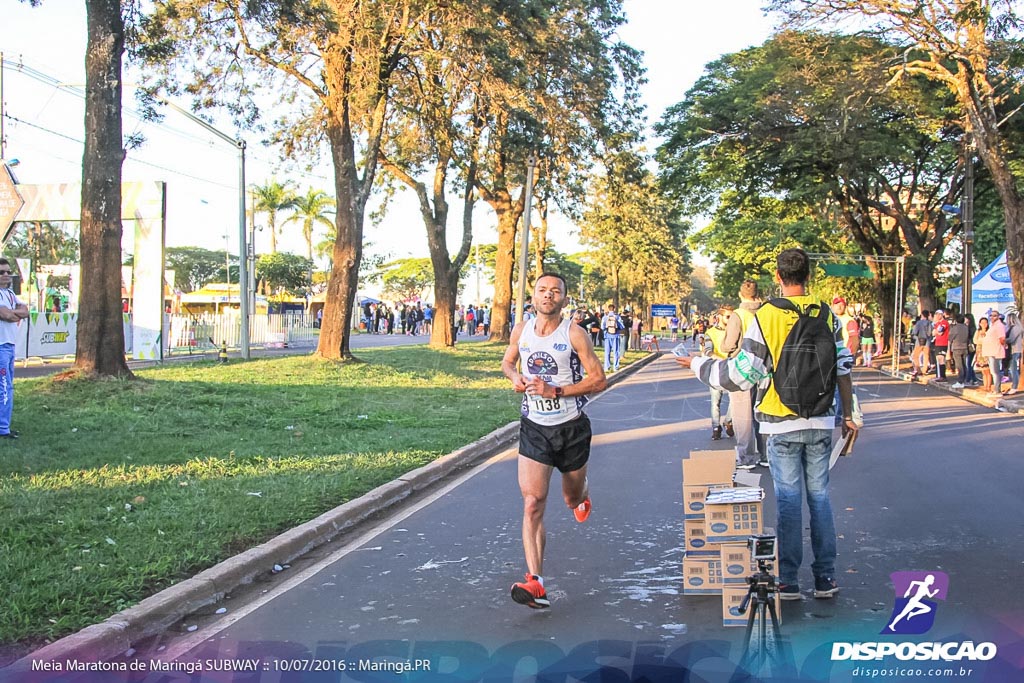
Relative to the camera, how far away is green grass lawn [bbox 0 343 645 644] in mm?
5328

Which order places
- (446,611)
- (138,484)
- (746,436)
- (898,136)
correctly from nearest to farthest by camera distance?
(446,611) → (138,484) → (746,436) → (898,136)

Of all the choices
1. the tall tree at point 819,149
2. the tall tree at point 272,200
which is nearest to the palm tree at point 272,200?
the tall tree at point 272,200

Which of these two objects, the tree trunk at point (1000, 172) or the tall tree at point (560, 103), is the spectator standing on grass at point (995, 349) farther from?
the tall tree at point (560, 103)

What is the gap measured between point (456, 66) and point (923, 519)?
15800 millimetres

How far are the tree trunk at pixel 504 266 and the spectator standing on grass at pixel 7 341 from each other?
83.8 ft

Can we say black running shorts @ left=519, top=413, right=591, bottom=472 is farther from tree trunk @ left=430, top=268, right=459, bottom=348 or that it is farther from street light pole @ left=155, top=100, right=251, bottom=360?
tree trunk @ left=430, top=268, right=459, bottom=348

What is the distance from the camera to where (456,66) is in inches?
803

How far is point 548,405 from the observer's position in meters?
5.18

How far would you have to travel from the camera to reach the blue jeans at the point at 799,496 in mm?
5113

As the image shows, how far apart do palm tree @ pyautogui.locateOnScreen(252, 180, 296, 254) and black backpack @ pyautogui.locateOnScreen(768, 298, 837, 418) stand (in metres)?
59.9

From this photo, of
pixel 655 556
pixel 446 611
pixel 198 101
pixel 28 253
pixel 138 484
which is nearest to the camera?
pixel 446 611

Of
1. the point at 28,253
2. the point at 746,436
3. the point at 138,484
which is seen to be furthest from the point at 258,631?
the point at 28,253

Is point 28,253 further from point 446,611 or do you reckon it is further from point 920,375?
point 446,611

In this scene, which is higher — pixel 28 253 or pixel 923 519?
pixel 28 253
